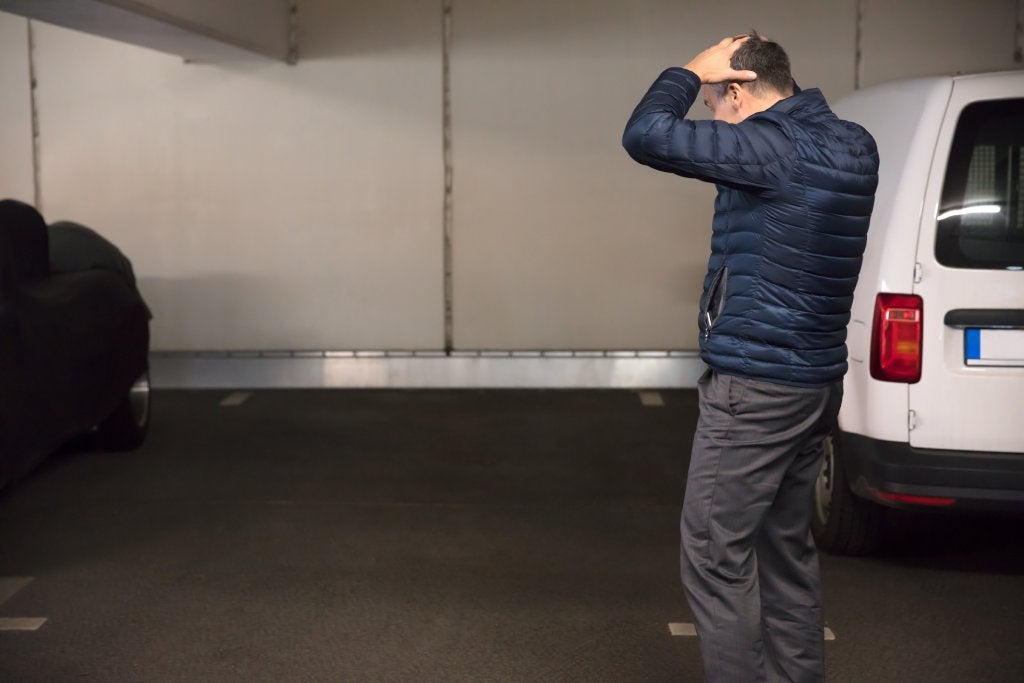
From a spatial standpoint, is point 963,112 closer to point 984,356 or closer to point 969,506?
point 984,356

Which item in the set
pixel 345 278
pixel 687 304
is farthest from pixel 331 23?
pixel 687 304

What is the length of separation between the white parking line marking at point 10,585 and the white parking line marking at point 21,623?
0.23 m

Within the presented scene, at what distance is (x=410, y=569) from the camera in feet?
16.9

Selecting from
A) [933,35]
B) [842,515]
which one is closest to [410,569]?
[842,515]

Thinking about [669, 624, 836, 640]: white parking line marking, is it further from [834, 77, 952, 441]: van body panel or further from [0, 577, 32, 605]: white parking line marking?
[0, 577, 32, 605]: white parking line marking

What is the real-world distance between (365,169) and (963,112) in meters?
5.52

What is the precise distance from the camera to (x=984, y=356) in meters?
4.41

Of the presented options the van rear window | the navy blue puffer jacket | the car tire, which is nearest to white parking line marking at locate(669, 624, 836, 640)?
the van rear window

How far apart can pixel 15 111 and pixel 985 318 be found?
7.48 meters

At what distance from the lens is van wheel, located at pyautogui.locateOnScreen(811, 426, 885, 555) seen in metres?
5.07

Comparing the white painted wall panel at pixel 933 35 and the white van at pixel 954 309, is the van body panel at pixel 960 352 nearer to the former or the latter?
the white van at pixel 954 309

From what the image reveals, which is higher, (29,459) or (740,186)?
(740,186)

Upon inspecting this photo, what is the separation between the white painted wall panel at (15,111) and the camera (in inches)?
367

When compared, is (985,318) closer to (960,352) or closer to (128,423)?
(960,352)
